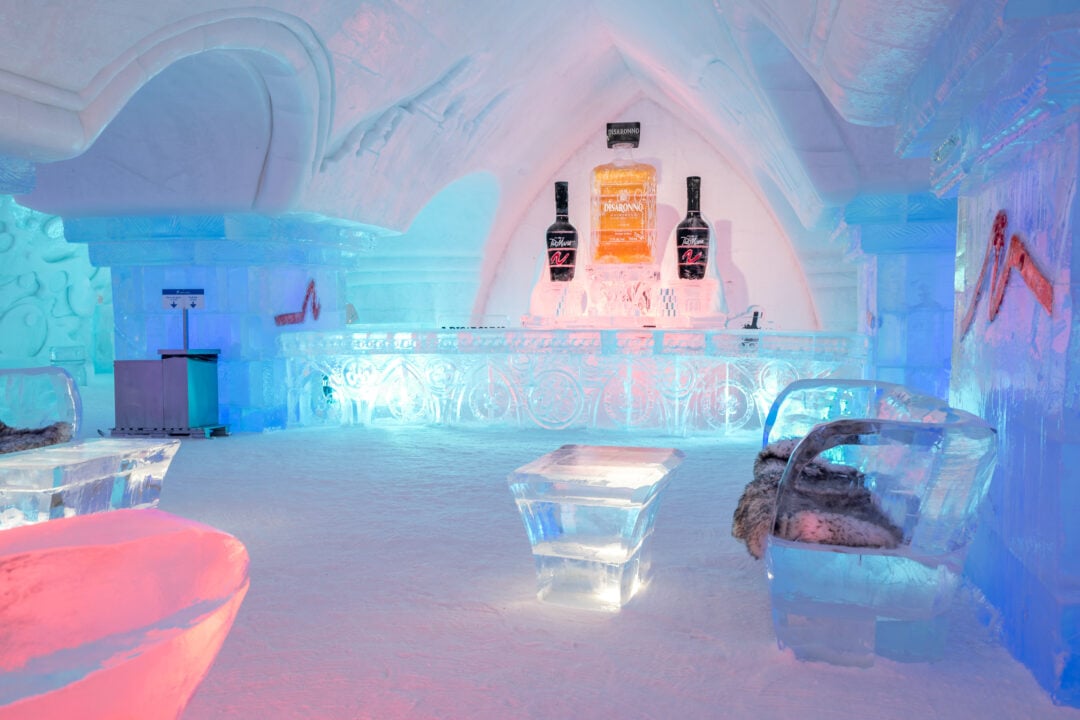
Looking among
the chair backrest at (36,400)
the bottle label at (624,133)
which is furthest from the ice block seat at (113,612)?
the bottle label at (624,133)

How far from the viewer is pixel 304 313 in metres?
6.14

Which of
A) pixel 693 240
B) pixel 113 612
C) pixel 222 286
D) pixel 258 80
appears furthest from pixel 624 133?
pixel 113 612

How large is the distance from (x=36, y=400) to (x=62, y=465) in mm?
1208

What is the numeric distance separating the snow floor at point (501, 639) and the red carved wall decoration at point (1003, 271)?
2.83 feet

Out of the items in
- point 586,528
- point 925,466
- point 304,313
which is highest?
point 304,313

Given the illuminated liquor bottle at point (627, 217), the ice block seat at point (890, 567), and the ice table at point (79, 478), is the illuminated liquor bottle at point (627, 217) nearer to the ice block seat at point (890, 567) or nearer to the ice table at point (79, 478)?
the ice table at point (79, 478)

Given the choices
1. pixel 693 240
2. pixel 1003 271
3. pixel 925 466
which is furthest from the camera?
pixel 693 240

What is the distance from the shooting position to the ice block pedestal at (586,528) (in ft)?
7.48

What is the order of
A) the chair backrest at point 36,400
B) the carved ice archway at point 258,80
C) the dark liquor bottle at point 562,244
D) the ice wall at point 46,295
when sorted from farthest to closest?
1. the ice wall at point 46,295
2. the dark liquor bottle at point 562,244
3. the chair backrest at point 36,400
4. the carved ice archway at point 258,80

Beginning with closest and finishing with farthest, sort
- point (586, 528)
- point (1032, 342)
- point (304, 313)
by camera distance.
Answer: point (1032, 342) → point (586, 528) → point (304, 313)

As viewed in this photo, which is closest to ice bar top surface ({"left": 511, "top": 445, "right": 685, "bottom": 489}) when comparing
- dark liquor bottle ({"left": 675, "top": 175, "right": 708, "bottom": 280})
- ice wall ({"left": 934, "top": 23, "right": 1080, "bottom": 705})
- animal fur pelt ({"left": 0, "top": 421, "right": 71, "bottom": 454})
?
ice wall ({"left": 934, "top": 23, "right": 1080, "bottom": 705})

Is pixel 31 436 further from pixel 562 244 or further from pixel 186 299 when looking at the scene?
pixel 562 244

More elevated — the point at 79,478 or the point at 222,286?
the point at 222,286

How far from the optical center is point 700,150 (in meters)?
9.25
